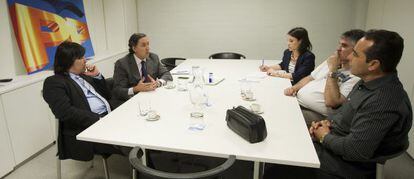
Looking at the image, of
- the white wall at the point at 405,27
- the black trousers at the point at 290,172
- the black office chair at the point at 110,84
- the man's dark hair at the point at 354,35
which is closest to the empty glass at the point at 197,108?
the black trousers at the point at 290,172

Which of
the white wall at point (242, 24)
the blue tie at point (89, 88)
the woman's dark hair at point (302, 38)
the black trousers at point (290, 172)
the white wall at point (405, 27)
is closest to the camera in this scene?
the black trousers at point (290, 172)

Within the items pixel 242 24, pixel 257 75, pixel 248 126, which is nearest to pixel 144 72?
pixel 257 75

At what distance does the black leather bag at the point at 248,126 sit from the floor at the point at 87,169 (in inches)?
52.8

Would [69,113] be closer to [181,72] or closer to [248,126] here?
[248,126]

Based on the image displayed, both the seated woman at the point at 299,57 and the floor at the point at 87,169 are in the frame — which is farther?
the seated woman at the point at 299,57

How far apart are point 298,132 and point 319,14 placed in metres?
3.59

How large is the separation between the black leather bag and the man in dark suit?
967mm

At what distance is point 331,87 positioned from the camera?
6.77ft

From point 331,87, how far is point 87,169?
7.51 feet

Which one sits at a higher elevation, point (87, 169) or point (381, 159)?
point (381, 159)

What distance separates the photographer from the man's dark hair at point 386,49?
57.7 inches

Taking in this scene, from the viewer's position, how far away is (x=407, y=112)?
4.77 ft

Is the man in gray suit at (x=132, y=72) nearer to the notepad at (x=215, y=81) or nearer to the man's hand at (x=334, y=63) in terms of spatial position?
the notepad at (x=215, y=81)

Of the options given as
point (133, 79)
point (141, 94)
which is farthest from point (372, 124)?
point (133, 79)
